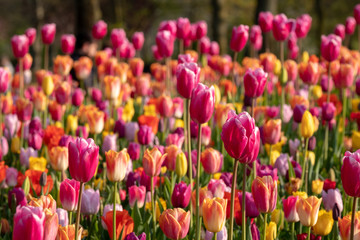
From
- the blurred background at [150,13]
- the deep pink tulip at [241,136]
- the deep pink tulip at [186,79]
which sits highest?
the deep pink tulip at [186,79]

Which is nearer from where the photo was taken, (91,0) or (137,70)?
(137,70)

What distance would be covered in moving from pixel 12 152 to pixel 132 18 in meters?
29.1

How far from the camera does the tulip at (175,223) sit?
1.91 meters

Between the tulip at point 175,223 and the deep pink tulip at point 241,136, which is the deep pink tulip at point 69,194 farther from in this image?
the deep pink tulip at point 241,136

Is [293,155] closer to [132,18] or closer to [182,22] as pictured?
[182,22]

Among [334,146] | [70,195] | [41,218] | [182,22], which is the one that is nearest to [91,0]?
[182,22]

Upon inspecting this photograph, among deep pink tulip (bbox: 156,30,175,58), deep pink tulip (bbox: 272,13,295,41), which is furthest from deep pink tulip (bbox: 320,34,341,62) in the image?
deep pink tulip (bbox: 156,30,175,58)

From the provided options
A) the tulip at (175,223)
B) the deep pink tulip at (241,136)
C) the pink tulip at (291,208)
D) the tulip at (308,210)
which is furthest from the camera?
the pink tulip at (291,208)

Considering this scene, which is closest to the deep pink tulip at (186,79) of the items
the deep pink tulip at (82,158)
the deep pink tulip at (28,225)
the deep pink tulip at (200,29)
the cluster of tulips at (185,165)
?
the cluster of tulips at (185,165)

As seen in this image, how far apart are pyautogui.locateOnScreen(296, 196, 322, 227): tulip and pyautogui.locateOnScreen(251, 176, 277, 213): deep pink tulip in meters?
0.15

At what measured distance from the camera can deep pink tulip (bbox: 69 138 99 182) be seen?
5.49 feet

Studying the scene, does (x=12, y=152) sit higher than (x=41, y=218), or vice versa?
(x=41, y=218)

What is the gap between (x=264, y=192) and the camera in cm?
193

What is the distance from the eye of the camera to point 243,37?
3.96m
